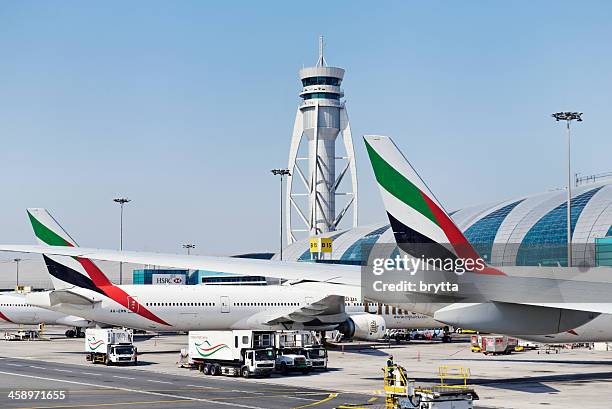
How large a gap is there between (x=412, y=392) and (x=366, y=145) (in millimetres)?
9642

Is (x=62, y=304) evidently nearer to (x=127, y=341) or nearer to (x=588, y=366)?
(x=127, y=341)

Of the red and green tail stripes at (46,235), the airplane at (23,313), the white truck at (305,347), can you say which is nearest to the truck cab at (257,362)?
the white truck at (305,347)

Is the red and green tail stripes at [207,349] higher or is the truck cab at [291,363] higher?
the red and green tail stripes at [207,349]

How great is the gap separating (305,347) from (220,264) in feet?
57.7

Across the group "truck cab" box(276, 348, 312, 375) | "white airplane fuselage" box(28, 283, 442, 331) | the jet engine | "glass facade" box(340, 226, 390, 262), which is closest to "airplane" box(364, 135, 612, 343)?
"truck cab" box(276, 348, 312, 375)

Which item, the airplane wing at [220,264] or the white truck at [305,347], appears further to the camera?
the white truck at [305,347]

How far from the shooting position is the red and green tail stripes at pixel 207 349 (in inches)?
1834

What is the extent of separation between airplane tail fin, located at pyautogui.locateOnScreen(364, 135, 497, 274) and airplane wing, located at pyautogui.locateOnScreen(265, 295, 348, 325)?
30805mm

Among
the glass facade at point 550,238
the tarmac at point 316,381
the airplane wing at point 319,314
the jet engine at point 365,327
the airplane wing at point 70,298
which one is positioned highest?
the glass facade at point 550,238

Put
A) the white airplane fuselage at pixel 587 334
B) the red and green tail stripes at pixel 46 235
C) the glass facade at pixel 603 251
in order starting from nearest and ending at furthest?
1. the white airplane fuselage at pixel 587 334
2. the red and green tail stripes at pixel 46 235
3. the glass facade at pixel 603 251

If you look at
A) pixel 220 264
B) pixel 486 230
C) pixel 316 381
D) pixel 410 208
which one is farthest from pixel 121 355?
pixel 486 230

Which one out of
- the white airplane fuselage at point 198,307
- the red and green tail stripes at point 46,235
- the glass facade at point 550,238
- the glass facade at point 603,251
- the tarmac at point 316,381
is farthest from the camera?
the glass facade at point 550,238

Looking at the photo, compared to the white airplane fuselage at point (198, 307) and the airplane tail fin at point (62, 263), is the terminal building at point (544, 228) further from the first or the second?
the airplane tail fin at point (62, 263)

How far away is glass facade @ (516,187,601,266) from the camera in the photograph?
3989 inches
